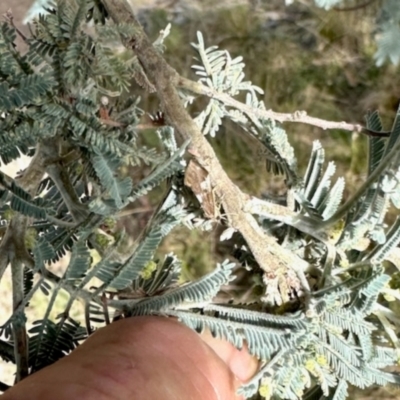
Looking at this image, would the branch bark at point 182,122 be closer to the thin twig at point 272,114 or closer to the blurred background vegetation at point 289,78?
the thin twig at point 272,114

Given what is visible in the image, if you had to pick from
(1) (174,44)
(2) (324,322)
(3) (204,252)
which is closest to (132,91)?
(1) (174,44)

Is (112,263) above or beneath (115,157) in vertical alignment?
beneath

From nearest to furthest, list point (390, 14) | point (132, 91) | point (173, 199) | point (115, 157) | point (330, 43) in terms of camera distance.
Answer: point (390, 14)
point (115, 157)
point (173, 199)
point (330, 43)
point (132, 91)

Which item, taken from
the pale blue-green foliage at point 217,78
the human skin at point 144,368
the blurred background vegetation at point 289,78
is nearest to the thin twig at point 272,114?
the pale blue-green foliage at point 217,78

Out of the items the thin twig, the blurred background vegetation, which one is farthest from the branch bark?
the blurred background vegetation

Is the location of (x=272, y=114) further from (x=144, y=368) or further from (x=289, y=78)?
(x=289, y=78)

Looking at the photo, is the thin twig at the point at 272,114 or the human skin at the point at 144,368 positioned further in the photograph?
the thin twig at the point at 272,114

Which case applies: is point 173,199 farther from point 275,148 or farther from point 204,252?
point 204,252
